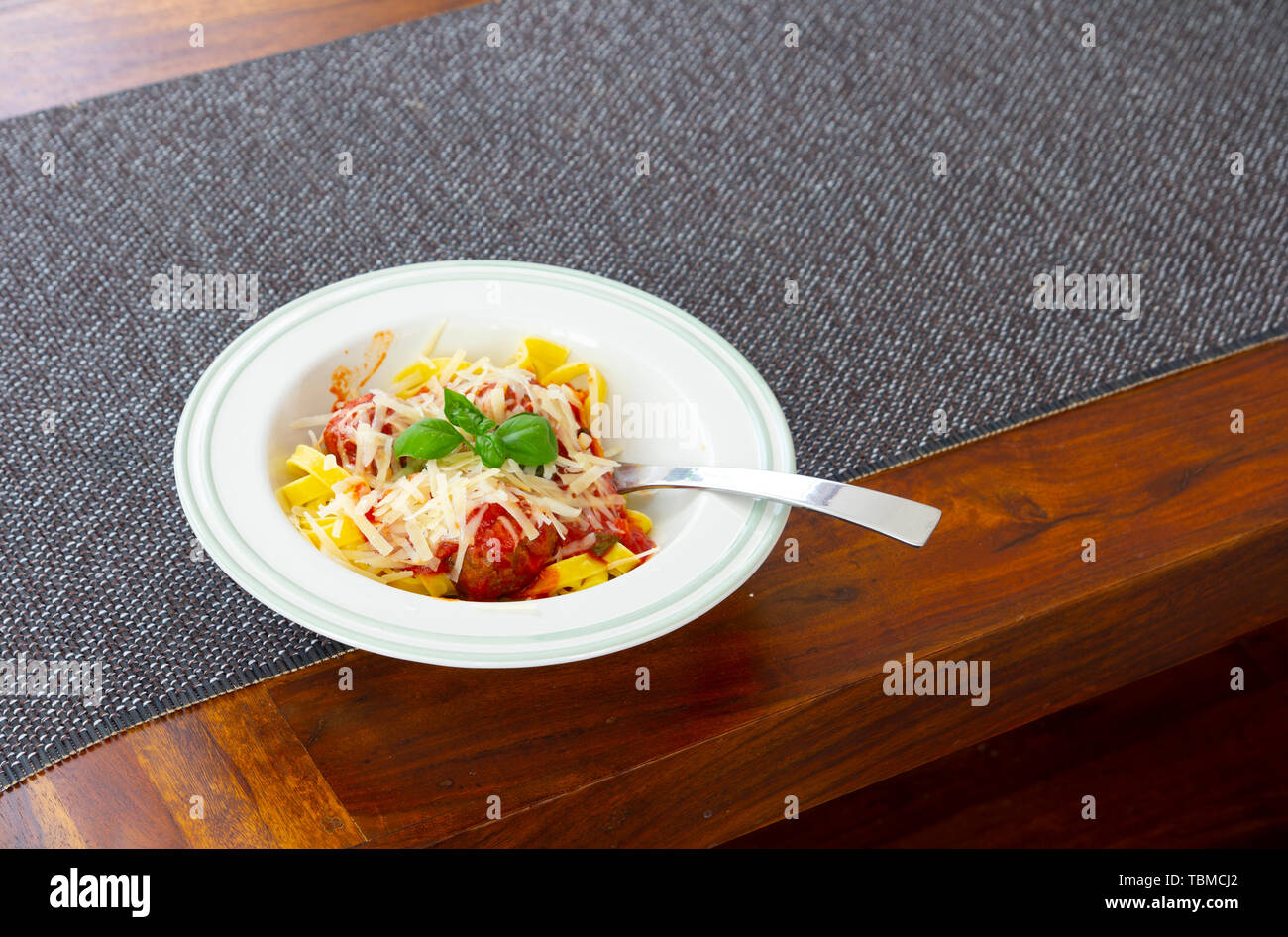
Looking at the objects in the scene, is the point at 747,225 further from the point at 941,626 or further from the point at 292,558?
the point at 292,558

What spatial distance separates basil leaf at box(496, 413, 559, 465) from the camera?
0.87 metres

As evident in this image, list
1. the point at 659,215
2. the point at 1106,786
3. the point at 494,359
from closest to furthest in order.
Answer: the point at 494,359
the point at 659,215
the point at 1106,786

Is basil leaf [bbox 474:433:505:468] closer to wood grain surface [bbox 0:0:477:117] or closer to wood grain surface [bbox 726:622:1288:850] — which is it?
wood grain surface [bbox 726:622:1288:850]

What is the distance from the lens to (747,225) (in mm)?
1284

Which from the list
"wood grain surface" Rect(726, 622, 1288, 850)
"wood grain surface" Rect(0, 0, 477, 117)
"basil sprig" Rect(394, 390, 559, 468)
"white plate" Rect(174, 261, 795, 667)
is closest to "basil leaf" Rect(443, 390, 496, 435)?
"basil sprig" Rect(394, 390, 559, 468)

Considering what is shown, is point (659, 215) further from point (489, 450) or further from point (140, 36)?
point (140, 36)

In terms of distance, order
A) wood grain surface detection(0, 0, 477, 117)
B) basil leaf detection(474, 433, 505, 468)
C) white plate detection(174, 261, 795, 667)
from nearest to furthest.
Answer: white plate detection(174, 261, 795, 667)
basil leaf detection(474, 433, 505, 468)
wood grain surface detection(0, 0, 477, 117)

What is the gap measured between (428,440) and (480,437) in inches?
1.4

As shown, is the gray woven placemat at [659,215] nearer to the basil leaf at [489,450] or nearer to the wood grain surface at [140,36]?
the wood grain surface at [140,36]

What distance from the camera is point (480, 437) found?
0.87m

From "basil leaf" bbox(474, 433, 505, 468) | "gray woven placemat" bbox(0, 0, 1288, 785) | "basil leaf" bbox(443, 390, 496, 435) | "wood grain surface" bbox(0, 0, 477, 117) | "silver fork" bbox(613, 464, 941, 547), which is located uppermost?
"wood grain surface" bbox(0, 0, 477, 117)

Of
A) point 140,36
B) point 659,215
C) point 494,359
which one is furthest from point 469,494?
point 140,36

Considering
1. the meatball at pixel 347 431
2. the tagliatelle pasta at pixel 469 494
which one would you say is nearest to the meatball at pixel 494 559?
the tagliatelle pasta at pixel 469 494

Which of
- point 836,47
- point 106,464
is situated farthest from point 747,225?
point 106,464
